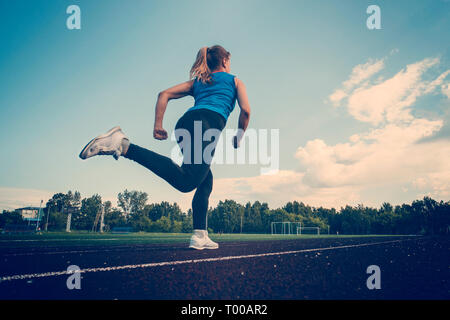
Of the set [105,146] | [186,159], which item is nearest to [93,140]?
[105,146]

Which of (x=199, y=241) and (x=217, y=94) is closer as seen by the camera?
(x=217, y=94)

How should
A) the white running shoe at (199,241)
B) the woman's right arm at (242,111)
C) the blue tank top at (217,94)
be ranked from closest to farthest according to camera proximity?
the blue tank top at (217,94), the woman's right arm at (242,111), the white running shoe at (199,241)

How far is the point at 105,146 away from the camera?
247 centimetres

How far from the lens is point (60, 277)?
5.52 ft

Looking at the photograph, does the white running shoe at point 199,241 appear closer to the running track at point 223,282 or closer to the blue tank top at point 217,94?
the running track at point 223,282

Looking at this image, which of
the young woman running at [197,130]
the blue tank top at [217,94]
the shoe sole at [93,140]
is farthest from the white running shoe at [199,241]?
the shoe sole at [93,140]

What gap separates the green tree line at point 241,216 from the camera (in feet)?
265

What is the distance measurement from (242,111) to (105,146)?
4.95 ft

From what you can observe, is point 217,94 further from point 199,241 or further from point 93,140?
point 199,241

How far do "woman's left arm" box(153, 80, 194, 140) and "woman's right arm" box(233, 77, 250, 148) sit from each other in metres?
0.57

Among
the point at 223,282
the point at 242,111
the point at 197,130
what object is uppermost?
the point at 242,111

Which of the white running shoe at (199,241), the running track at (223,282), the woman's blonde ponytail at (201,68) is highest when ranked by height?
the woman's blonde ponytail at (201,68)

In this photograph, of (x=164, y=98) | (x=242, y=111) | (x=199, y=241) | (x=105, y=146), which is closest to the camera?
(x=105, y=146)
